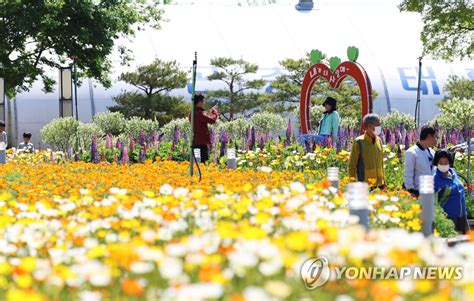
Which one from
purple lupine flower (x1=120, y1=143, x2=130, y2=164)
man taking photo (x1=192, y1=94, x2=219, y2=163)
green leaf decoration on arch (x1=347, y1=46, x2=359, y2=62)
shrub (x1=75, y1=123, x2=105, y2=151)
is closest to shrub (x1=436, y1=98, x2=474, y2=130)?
green leaf decoration on arch (x1=347, y1=46, x2=359, y2=62)

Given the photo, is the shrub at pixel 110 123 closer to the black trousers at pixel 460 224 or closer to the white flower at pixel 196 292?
the black trousers at pixel 460 224

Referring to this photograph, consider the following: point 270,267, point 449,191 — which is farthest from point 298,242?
point 449,191

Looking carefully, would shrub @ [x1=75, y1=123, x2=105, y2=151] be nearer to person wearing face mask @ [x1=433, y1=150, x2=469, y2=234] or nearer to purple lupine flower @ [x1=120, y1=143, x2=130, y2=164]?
purple lupine flower @ [x1=120, y1=143, x2=130, y2=164]

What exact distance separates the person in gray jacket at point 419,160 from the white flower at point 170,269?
6.43 metres

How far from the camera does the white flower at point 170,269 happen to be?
15.3 feet

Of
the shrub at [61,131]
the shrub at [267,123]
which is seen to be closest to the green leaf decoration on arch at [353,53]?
the shrub at [61,131]

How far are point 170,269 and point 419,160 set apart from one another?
22.0 ft

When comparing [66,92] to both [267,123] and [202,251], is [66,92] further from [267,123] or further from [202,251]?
[202,251]

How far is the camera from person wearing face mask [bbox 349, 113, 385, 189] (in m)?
11.5

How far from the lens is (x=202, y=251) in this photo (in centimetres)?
524

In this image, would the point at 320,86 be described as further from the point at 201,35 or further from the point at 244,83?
the point at 201,35

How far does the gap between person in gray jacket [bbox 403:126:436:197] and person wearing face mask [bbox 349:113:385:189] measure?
50 cm

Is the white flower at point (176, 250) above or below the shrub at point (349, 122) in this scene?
above

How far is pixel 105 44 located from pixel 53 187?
69.0 feet
